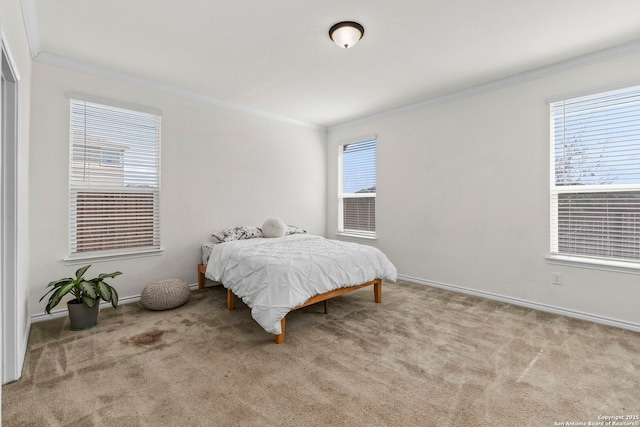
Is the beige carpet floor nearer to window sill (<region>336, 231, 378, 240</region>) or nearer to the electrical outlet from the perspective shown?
the electrical outlet

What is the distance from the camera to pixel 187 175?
12.8 feet

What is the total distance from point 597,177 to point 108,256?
5.12m

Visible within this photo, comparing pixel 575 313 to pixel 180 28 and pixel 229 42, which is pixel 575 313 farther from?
pixel 180 28

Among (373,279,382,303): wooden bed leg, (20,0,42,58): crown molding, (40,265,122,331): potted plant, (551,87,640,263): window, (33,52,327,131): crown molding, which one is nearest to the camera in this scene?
(20,0,42,58): crown molding

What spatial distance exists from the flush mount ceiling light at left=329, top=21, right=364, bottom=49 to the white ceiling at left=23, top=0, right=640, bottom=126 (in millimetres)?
57

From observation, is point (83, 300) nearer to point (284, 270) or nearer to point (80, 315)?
point (80, 315)

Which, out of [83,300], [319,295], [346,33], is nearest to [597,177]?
[346,33]

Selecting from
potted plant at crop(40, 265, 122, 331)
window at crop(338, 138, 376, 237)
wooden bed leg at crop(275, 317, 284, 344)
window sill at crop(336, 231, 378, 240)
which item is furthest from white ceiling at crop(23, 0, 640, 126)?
wooden bed leg at crop(275, 317, 284, 344)

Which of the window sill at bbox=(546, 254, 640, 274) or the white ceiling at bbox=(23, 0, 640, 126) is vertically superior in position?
the white ceiling at bbox=(23, 0, 640, 126)

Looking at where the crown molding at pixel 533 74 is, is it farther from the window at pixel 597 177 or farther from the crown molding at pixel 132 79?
the crown molding at pixel 132 79

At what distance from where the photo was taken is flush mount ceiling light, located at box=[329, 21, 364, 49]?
2398 millimetres

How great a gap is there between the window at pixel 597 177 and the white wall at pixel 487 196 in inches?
4.4

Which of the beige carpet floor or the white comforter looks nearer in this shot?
the beige carpet floor

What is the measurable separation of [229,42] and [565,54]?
3.21m
